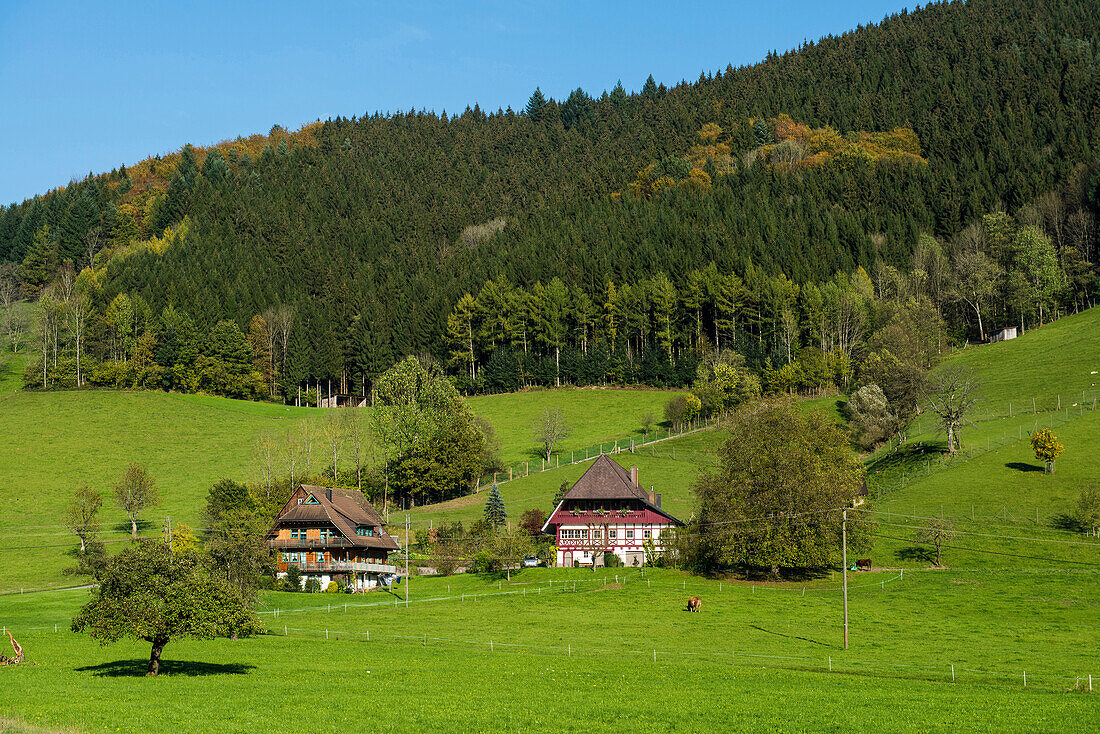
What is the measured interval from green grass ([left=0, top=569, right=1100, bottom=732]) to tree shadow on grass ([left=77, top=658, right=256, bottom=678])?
0.42 feet

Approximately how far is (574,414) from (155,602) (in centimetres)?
10098

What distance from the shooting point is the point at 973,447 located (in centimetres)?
9056

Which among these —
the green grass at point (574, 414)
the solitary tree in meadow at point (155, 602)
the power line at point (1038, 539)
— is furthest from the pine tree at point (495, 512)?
the solitary tree in meadow at point (155, 602)

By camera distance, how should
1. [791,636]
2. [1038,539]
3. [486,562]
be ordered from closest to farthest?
[791,636]
[1038,539]
[486,562]

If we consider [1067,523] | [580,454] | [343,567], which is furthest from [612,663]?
[580,454]

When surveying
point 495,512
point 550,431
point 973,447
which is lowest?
point 495,512

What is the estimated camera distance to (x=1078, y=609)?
181 feet

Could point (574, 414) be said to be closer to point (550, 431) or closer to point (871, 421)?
point (550, 431)

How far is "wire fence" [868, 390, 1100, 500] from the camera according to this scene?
87.9 m

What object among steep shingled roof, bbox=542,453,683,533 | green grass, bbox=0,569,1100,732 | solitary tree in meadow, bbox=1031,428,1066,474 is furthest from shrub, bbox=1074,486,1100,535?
steep shingled roof, bbox=542,453,683,533

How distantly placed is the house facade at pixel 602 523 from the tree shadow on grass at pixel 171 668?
48.8 meters

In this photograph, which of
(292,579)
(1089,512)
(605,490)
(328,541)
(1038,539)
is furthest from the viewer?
(605,490)

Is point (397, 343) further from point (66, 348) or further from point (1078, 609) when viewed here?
point (1078, 609)

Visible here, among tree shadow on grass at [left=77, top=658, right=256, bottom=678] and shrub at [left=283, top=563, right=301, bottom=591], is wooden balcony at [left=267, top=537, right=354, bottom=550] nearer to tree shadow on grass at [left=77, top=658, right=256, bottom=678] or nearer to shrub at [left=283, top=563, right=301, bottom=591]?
shrub at [left=283, top=563, right=301, bottom=591]
